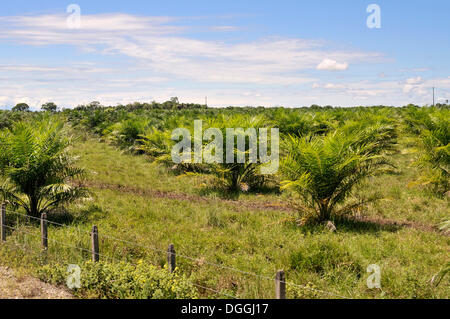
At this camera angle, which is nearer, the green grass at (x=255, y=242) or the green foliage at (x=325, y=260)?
the green grass at (x=255, y=242)

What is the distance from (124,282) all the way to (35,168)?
450 centimetres

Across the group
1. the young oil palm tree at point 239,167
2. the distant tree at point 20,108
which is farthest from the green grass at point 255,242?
the distant tree at point 20,108

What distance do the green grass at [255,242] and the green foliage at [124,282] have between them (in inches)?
13.6

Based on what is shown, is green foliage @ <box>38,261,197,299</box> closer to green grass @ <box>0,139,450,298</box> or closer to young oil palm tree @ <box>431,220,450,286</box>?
green grass @ <box>0,139,450,298</box>

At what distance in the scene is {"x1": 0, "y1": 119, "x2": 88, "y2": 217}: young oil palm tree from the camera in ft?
27.8

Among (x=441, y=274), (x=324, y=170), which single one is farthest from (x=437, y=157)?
(x=441, y=274)

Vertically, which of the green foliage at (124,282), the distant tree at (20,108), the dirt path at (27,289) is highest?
the distant tree at (20,108)

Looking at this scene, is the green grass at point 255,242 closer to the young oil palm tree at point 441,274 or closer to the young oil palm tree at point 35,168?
the young oil palm tree at point 441,274

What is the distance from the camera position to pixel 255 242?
7.18 metres

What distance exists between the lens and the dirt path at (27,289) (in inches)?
207

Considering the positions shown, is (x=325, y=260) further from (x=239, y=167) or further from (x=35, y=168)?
(x=239, y=167)

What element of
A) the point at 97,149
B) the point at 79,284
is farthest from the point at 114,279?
the point at 97,149

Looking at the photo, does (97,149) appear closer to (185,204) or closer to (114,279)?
(185,204)
